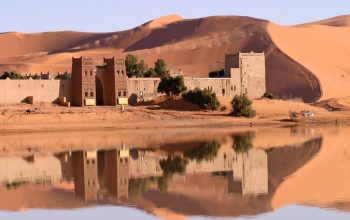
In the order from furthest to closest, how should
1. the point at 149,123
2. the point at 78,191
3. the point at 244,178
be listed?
the point at 149,123 < the point at 244,178 < the point at 78,191

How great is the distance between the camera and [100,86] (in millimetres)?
56156

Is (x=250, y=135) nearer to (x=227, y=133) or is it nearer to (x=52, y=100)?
(x=227, y=133)

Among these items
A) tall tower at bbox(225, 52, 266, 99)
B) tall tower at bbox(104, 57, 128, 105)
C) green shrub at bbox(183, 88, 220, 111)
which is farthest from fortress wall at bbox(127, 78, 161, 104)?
tall tower at bbox(225, 52, 266, 99)

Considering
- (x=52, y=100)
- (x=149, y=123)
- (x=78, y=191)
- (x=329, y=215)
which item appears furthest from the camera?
(x=52, y=100)

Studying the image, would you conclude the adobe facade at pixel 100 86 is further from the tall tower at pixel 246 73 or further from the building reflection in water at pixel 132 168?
the building reflection in water at pixel 132 168

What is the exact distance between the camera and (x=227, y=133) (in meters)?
44.3

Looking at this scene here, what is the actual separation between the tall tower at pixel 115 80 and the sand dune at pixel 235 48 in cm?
2409

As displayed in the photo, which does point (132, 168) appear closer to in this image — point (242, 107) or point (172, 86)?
point (242, 107)

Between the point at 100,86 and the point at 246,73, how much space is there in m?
12.5

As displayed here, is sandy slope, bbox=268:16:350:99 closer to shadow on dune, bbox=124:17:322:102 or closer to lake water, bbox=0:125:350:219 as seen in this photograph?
shadow on dune, bbox=124:17:322:102

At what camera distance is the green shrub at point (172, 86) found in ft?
188

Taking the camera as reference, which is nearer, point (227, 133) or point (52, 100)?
point (227, 133)

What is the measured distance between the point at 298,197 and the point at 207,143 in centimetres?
1690

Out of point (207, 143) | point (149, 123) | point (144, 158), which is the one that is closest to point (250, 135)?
point (207, 143)
